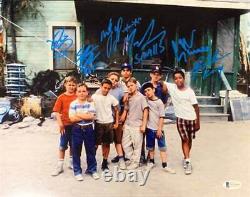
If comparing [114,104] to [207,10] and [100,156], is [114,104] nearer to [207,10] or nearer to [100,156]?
[100,156]

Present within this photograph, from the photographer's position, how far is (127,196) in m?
3.00

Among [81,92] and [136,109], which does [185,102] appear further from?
[81,92]

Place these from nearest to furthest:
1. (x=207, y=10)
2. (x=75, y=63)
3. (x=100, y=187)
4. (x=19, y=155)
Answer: (x=100, y=187) → (x=19, y=155) → (x=75, y=63) → (x=207, y=10)

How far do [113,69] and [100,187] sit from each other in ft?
13.2

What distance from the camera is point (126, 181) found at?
329 centimetres

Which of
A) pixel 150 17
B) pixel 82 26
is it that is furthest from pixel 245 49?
pixel 82 26

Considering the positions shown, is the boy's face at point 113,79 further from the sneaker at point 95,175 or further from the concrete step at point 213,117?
the concrete step at point 213,117

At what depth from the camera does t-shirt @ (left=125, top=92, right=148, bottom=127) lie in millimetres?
3639
